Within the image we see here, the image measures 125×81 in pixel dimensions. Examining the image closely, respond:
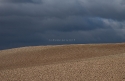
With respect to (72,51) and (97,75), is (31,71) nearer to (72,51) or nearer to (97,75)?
(97,75)

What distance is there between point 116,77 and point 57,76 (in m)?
3.64

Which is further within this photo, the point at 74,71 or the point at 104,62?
the point at 104,62

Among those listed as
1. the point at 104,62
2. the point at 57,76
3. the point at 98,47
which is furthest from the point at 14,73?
the point at 98,47

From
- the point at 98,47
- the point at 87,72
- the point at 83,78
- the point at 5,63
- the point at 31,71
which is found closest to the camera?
the point at 83,78

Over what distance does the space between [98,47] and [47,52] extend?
6208mm

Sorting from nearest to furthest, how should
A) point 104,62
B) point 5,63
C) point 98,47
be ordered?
point 104,62 < point 5,63 < point 98,47

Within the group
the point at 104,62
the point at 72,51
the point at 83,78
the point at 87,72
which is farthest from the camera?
the point at 72,51

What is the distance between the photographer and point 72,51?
2688 centimetres

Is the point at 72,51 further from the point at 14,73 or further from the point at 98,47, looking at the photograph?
the point at 14,73

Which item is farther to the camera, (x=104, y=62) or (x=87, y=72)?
(x=104, y=62)

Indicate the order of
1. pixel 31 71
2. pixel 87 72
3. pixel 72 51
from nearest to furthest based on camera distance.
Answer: pixel 87 72 < pixel 31 71 < pixel 72 51

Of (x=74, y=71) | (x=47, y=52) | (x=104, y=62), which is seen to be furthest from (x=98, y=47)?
(x=74, y=71)

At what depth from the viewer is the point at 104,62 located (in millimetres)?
18328

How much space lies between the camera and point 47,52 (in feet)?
89.7
